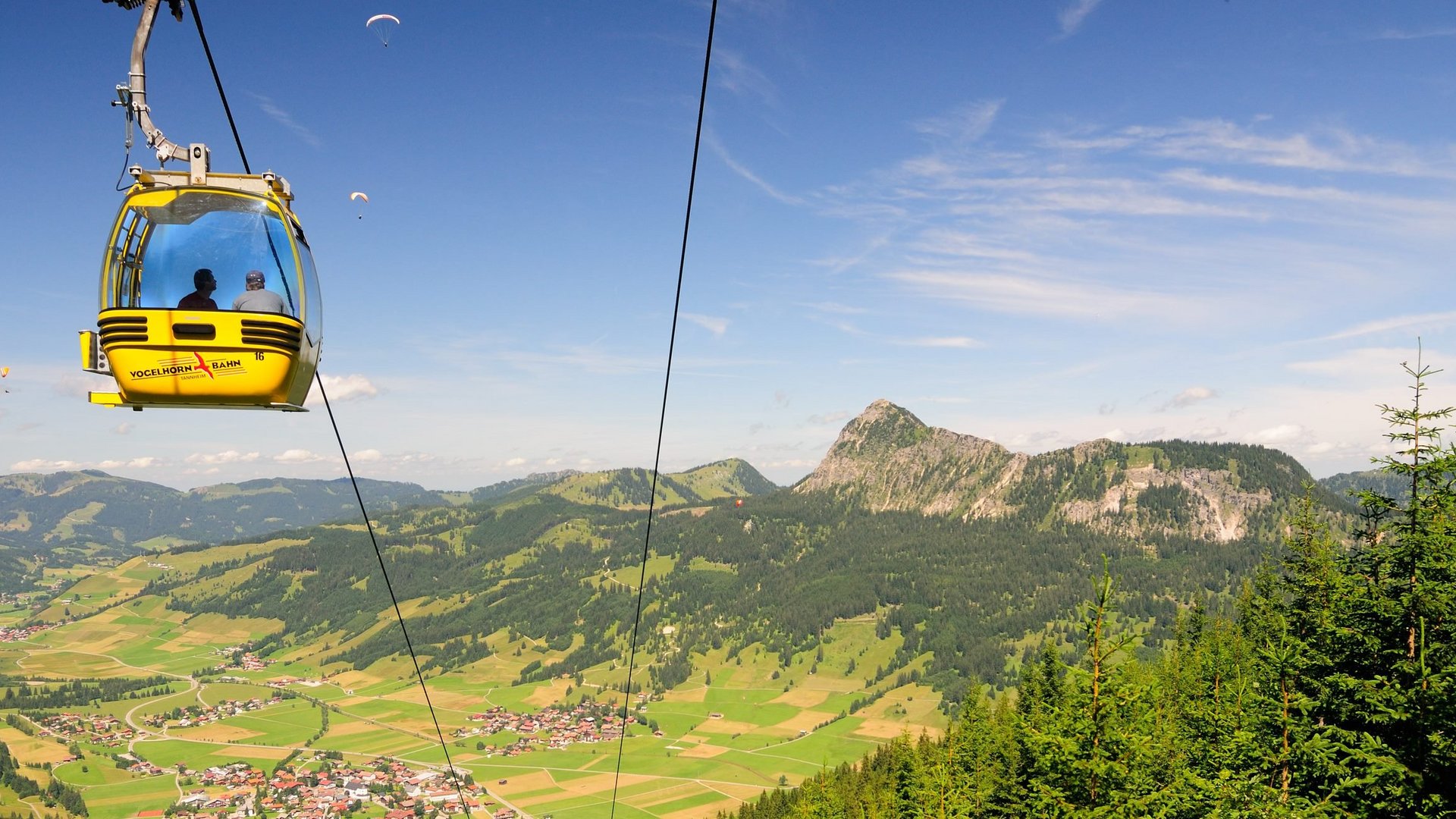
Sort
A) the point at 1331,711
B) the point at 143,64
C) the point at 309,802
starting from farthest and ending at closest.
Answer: the point at 309,802, the point at 1331,711, the point at 143,64

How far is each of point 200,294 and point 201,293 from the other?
0.01 meters

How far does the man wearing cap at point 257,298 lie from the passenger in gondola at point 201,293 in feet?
1.08

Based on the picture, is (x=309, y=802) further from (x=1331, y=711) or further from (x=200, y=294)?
(x=200, y=294)

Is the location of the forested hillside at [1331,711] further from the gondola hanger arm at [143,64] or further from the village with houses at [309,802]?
the village with houses at [309,802]

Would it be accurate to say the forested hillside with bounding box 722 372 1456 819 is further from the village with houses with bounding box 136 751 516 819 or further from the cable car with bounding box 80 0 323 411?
the village with houses with bounding box 136 751 516 819

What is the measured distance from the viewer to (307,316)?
36.9ft

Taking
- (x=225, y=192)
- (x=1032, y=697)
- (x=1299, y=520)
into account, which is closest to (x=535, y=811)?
(x=1032, y=697)

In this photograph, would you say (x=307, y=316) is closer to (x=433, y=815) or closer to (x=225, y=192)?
(x=225, y=192)

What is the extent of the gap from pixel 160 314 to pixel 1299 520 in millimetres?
35356

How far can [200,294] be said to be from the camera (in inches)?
416

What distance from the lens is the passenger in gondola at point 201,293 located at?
10453 millimetres

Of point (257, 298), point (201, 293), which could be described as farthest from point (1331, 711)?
point (201, 293)

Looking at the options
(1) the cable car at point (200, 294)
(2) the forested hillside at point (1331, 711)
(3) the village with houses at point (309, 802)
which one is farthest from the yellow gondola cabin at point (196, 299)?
(3) the village with houses at point (309, 802)

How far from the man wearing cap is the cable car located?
0.01m
